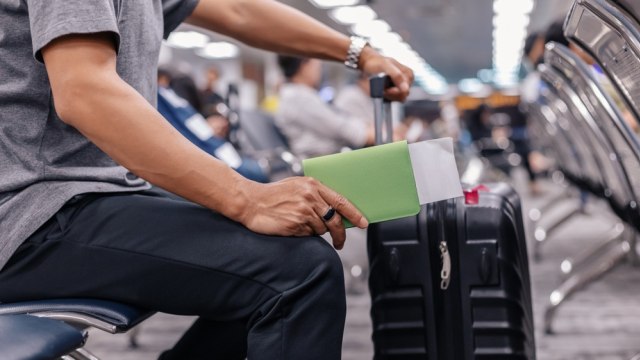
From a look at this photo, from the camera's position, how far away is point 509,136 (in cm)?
996

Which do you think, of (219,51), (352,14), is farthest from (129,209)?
(219,51)

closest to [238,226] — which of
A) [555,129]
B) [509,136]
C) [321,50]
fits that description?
[321,50]

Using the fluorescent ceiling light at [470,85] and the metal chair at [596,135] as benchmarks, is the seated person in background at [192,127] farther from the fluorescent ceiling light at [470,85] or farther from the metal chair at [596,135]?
the fluorescent ceiling light at [470,85]

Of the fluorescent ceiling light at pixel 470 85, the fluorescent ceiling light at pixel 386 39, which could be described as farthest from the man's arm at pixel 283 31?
the fluorescent ceiling light at pixel 470 85

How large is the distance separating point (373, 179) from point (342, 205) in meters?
0.06

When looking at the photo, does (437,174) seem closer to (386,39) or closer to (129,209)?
(129,209)

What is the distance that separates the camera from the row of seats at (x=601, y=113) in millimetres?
1123

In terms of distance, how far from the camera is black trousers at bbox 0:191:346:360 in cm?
96

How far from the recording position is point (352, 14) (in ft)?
45.3

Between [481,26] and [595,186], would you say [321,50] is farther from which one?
[481,26]

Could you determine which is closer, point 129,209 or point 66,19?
point 66,19

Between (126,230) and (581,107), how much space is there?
5.42 ft

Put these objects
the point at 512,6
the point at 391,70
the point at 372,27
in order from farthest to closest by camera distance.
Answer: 1. the point at 372,27
2. the point at 512,6
3. the point at 391,70

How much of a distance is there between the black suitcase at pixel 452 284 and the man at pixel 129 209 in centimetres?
38
